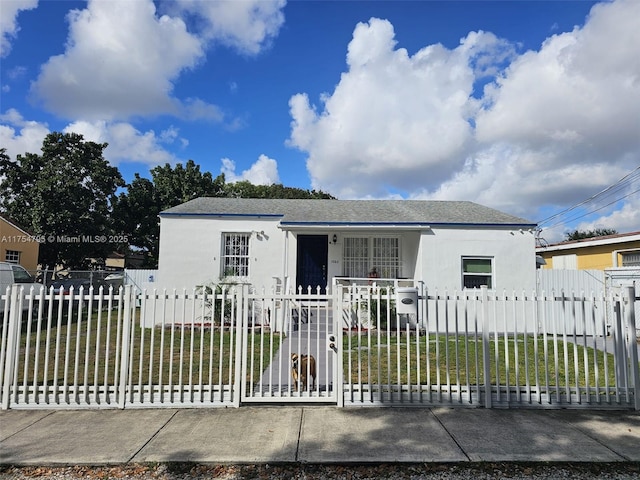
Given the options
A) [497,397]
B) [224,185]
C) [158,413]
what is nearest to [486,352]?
[497,397]

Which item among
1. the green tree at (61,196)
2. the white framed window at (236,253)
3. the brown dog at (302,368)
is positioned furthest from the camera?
the green tree at (61,196)

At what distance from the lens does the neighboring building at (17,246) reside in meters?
22.6

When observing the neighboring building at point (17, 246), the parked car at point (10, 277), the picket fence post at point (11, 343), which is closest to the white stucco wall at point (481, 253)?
the picket fence post at point (11, 343)

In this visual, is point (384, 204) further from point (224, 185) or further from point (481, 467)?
point (224, 185)

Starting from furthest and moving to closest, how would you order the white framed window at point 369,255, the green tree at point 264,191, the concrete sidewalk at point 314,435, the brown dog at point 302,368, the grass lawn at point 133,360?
the green tree at point 264,191, the white framed window at point 369,255, the brown dog at point 302,368, the grass lawn at point 133,360, the concrete sidewalk at point 314,435

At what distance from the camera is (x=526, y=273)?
12.4 m

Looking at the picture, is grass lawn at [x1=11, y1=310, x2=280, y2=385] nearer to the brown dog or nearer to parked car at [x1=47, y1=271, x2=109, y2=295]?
the brown dog

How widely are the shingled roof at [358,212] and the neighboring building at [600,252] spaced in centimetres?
640

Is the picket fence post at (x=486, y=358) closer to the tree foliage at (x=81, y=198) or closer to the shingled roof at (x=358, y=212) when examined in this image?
the shingled roof at (x=358, y=212)

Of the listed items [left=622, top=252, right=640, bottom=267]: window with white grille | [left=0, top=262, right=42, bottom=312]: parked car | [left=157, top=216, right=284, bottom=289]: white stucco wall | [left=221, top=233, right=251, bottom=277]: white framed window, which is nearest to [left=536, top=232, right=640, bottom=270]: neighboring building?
[left=622, top=252, right=640, bottom=267]: window with white grille

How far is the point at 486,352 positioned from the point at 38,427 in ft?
19.3

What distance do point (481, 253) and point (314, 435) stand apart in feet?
31.7

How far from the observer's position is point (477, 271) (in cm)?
1252

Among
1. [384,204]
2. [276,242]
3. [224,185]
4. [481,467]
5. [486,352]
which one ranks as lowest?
[481,467]
